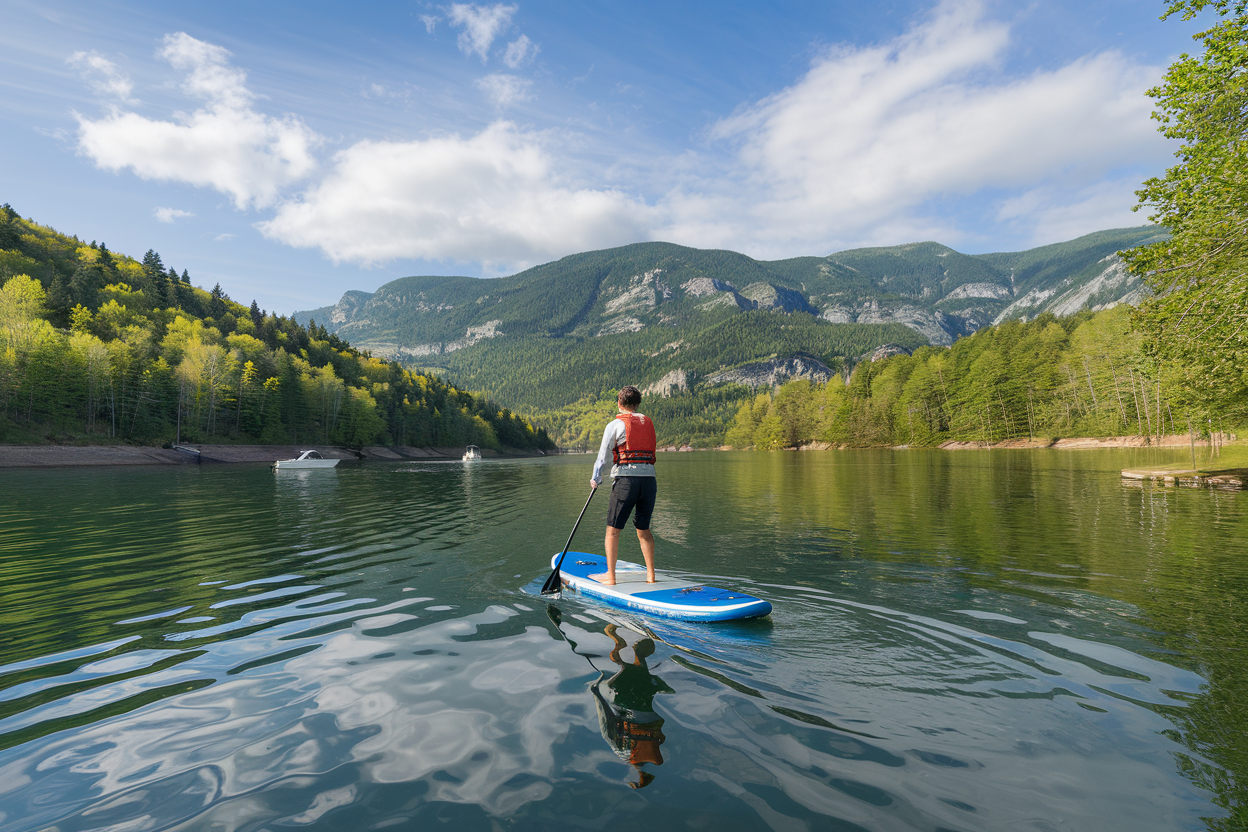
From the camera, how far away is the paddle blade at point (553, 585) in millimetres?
10711

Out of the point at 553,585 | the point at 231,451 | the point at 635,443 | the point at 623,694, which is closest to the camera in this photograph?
the point at 623,694

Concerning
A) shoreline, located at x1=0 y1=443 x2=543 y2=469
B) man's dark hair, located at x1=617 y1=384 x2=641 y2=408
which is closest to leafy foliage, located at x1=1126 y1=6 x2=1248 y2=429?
man's dark hair, located at x1=617 y1=384 x2=641 y2=408

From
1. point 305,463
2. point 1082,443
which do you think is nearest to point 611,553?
point 305,463

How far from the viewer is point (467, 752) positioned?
4969 millimetres

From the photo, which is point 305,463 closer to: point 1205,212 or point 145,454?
point 145,454

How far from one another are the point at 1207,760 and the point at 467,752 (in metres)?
6.60

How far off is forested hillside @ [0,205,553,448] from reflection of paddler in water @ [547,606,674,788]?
82201mm

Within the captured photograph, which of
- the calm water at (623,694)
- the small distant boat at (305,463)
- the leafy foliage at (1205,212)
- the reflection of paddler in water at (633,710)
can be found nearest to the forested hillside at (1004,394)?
the leafy foliage at (1205,212)

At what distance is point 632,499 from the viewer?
10109 mm

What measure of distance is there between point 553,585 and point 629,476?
2.89 metres

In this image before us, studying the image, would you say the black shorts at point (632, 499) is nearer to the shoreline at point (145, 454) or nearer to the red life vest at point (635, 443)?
the red life vest at point (635, 443)

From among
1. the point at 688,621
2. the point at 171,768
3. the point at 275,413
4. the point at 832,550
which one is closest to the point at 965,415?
the point at 832,550

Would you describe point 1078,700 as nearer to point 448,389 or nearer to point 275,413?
point 275,413

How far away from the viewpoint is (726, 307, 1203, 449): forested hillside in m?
73.7
